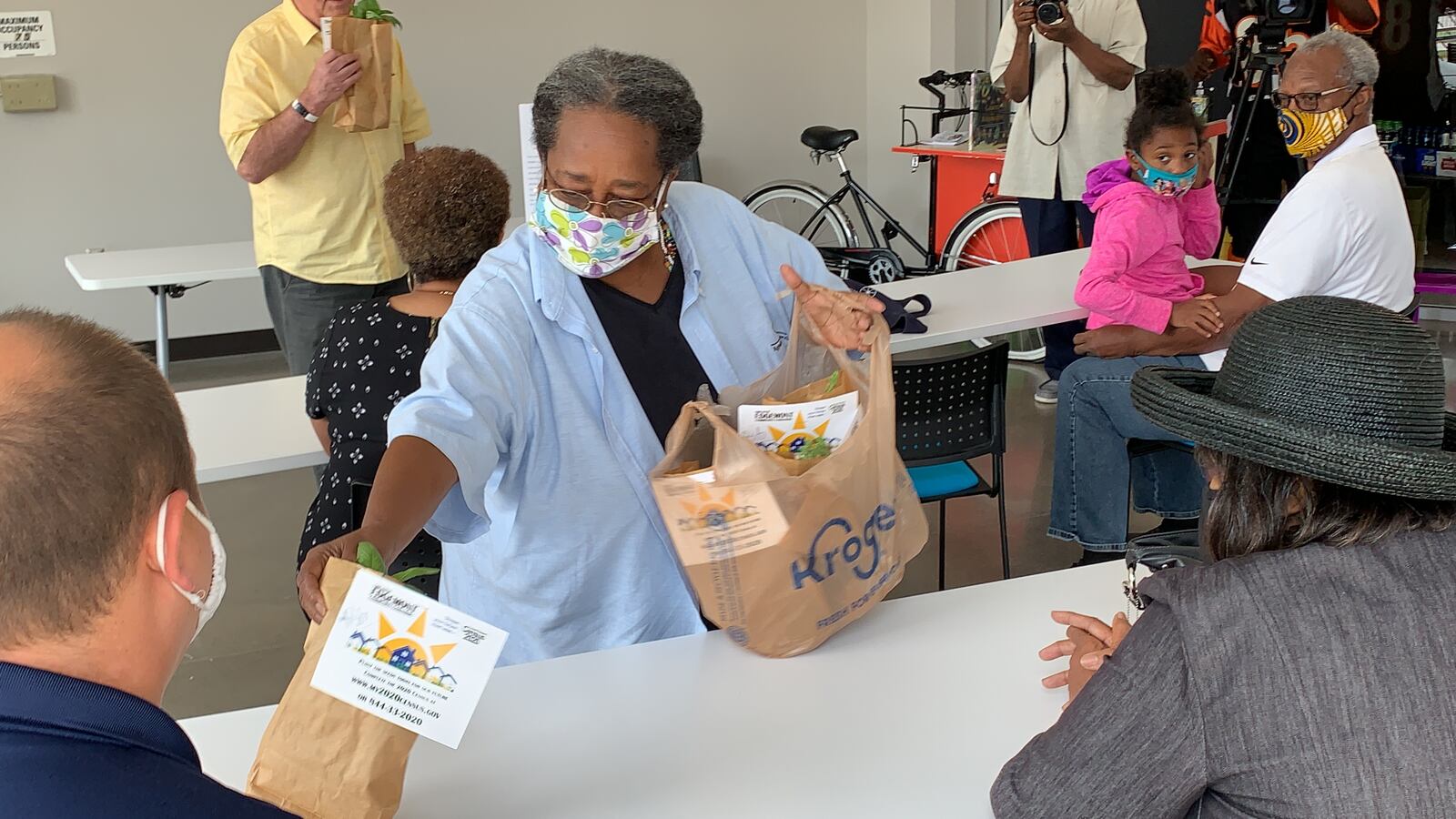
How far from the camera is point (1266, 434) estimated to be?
1.09 m

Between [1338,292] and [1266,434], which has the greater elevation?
[1266,434]

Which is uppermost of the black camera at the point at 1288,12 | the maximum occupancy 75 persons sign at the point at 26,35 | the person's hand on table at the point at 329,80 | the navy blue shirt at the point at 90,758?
the maximum occupancy 75 persons sign at the point at 26,35

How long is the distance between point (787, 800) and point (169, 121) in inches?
223

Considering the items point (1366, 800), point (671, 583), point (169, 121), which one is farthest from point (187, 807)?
point (169, 121)

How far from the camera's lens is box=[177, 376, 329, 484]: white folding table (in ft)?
8.25

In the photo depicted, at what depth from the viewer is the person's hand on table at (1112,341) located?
3.04 meters

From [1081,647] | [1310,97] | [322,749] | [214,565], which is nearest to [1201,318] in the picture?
[1310,97]

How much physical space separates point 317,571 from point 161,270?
3.45 meters

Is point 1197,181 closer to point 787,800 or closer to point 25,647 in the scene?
point 787,800

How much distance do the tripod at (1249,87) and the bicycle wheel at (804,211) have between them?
73.9 inches

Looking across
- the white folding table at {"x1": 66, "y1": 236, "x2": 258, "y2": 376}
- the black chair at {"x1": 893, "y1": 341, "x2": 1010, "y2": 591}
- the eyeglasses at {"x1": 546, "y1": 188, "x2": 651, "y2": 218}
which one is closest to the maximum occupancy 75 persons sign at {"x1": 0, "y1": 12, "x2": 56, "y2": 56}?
the white folding table at {"x1": 66, "y1": 236, "x2": 258, "y2": 376}

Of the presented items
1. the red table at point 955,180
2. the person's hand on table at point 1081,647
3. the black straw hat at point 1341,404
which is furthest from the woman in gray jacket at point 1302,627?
the red table at point 955,180

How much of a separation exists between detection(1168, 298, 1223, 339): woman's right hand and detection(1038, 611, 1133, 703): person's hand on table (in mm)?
1669

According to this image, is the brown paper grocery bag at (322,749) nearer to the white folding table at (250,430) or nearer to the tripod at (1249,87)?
the white folding table at (250,430)
